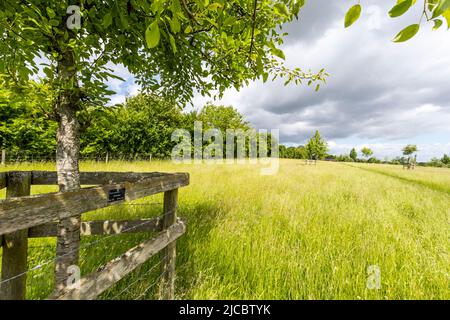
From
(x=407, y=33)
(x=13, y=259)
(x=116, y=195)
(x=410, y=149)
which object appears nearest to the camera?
(x=407, y=33)

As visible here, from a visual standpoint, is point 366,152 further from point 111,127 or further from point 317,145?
point 111,127

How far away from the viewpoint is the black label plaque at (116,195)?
4.97 ft

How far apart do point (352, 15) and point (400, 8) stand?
5.1 inches

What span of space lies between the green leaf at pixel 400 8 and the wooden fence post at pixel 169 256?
229 cm

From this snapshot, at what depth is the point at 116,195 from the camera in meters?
1.56

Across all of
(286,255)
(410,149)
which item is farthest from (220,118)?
→ (410,149)

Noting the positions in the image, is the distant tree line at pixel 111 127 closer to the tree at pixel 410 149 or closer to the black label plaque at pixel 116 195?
the black label plaque at pixel 116 195

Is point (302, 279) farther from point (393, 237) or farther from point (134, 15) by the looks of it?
point (134, 15)

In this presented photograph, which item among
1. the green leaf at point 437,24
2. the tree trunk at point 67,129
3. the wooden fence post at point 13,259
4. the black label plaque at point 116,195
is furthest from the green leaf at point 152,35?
the wooden fence post at point 13,259

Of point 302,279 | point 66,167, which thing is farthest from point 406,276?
point 66,167

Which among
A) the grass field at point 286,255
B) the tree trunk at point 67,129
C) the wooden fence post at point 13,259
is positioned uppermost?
the tree trunk at point 67,129

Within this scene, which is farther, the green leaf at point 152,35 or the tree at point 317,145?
the tree at point 317,145

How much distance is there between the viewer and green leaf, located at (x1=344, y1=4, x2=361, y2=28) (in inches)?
25.8

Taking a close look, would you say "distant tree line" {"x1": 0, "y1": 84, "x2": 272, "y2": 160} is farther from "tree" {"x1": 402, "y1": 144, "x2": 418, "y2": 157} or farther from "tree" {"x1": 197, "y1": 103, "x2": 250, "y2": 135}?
"tree" {"x1": 402, "y1": 144, "x2": 418, "y2": 157}
